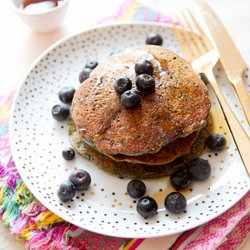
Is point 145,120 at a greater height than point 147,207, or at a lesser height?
greater

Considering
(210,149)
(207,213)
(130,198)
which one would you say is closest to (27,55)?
(130,198)

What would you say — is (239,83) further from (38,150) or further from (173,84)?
(38,150)

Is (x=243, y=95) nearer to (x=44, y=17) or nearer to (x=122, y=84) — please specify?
(x=122, y=84)

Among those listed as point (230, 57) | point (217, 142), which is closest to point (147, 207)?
point (217, 142)

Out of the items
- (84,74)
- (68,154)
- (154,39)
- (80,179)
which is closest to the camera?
(80,179)

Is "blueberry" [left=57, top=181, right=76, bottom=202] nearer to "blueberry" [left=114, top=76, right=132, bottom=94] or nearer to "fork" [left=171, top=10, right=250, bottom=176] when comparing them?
"blueberry" [left=114, top=76, right=132, bottom=94]
